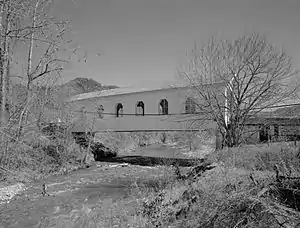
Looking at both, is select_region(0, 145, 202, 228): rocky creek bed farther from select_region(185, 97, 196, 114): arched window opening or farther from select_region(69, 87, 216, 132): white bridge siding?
select_region(185, 97, 196, 114): arched window opening

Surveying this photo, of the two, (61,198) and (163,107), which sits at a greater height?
(163,107)

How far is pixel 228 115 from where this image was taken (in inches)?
569

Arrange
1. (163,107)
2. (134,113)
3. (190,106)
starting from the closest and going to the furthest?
(190,106)
(134,113)
(163,107)

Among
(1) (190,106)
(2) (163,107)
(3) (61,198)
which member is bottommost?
(3) (61,198)

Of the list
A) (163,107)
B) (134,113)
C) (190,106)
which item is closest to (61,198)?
(190,106)

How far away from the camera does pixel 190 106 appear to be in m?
16.3

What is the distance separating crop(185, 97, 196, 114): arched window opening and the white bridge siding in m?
0.26

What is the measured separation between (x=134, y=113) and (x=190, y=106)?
14.5 feet

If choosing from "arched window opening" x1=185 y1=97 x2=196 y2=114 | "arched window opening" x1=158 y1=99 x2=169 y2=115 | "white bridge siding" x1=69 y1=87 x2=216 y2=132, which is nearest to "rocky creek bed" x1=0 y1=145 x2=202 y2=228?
"white bridge siding" x1=69 y1=87 x2=216 y2=132

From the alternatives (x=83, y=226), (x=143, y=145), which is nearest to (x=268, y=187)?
(x=83, y=226)

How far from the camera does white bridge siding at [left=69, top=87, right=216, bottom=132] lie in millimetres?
16969

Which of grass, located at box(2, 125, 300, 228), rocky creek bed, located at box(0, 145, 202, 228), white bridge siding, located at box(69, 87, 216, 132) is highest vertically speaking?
white bridge siding, located at box(69, 87, 216, 132)

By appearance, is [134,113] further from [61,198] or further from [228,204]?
[228,204]

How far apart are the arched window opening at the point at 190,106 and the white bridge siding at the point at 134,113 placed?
26 cm
